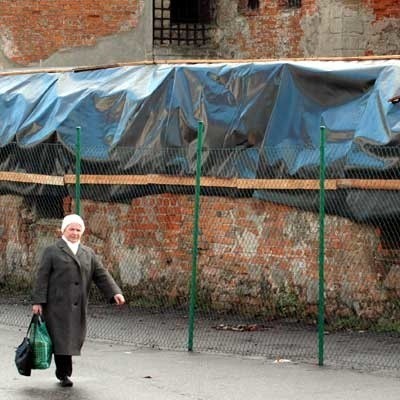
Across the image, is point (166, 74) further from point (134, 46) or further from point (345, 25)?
point (134, 46)

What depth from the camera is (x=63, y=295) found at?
1203 cm

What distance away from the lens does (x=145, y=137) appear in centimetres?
1809

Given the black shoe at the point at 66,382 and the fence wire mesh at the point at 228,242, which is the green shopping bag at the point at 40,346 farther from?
the fence wire mesh at the point at 228,242

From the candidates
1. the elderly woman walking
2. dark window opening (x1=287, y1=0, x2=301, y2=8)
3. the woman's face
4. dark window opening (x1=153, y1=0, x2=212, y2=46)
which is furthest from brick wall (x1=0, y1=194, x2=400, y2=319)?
dark window opening (x1=153, y1=0, x2=212, y2=46)

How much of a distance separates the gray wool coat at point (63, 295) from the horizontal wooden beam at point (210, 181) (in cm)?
418

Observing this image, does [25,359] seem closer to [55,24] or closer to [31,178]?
[31,178]

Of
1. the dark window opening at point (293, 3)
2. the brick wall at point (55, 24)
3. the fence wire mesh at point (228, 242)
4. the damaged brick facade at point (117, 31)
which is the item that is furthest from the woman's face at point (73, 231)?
the brick wall at point (55, 24)

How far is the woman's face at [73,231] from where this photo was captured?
12.0 metres

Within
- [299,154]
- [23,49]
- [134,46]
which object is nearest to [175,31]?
[134,46]

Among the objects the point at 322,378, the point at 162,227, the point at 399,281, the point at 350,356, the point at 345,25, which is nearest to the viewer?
the point at 322,378

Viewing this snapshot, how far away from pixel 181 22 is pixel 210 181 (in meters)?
12.6

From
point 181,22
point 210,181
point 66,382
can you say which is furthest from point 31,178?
point 181,22

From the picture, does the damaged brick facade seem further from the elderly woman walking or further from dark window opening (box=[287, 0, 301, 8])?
the elderly woman walking

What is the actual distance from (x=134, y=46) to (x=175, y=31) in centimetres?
108
